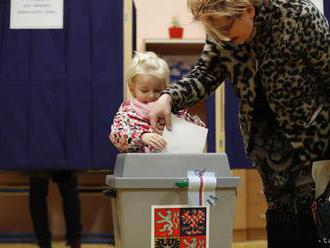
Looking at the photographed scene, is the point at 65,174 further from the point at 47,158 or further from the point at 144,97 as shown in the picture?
the point at 144,97

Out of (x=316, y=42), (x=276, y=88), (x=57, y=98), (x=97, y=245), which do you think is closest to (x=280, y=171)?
(x=276, y=88)

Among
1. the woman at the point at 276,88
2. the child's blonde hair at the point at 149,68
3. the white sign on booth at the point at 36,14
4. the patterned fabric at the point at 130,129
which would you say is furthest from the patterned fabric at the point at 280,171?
the white sign on booth at the point at 36,14

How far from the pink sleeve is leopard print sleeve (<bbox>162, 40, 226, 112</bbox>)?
36 centimetres

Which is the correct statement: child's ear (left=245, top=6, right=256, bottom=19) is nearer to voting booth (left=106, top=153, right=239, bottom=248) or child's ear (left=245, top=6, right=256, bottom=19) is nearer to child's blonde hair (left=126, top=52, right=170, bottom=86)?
voting booth (left=106, top=153, right=239, bottom=248)

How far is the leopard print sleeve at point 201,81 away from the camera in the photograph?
114 cm

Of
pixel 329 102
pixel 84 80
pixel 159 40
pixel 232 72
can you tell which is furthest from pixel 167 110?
pixel 159 40

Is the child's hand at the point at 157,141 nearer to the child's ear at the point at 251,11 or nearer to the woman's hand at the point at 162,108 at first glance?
the woman's hand at the point at 162,108

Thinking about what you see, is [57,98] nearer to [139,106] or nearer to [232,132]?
[139,106]

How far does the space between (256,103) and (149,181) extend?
1.02 feet

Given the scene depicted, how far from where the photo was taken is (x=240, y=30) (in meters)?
1.03

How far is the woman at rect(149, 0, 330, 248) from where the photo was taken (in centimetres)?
102

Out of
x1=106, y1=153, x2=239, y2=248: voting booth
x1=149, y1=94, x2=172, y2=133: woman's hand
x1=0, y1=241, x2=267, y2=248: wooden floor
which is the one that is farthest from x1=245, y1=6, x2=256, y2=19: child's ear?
x1=0, y1=241, x2=267, y2=248: wooden floor

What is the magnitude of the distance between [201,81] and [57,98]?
103 cm

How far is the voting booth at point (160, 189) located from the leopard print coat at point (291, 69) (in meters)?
0.17
